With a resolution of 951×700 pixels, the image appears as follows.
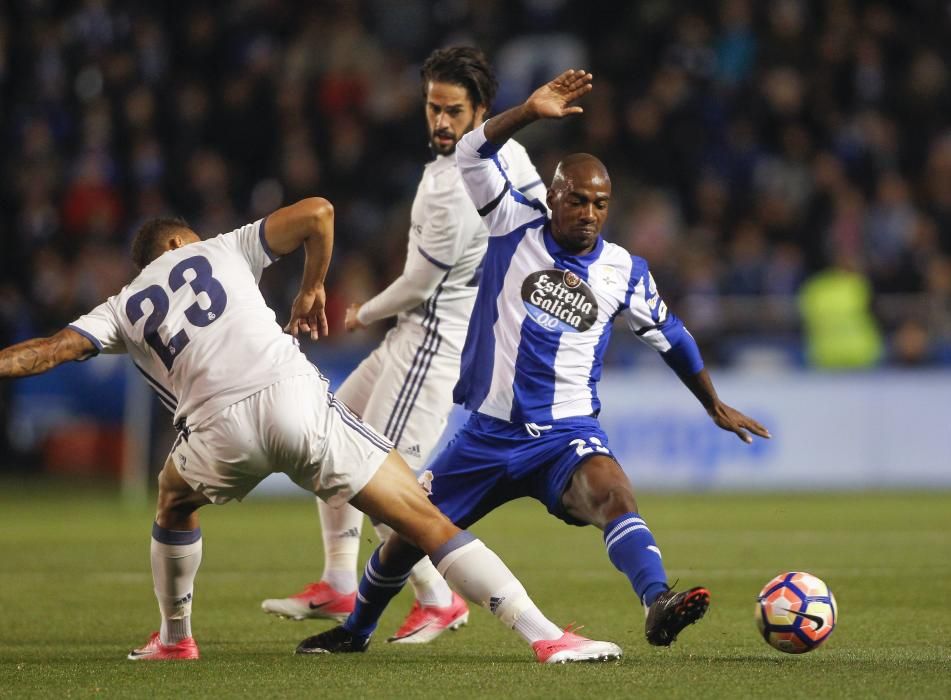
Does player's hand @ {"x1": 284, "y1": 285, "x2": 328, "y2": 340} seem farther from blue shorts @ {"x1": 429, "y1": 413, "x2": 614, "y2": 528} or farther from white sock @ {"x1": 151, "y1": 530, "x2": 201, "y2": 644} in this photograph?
white sock @ {"x1": 151, "y1": 530, "x2": 201, "y2": 644}

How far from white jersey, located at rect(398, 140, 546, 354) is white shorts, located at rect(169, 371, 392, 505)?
5.06 ft

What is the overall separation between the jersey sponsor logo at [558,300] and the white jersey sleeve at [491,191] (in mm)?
263

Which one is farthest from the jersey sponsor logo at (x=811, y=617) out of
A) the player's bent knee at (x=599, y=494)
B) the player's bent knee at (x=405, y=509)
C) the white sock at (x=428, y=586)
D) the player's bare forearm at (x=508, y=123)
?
the player's bare forearm at (x=508, y=123)

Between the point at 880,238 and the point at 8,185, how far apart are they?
997 centimetres

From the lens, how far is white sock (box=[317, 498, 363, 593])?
7.26m

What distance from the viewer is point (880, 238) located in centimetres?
1628

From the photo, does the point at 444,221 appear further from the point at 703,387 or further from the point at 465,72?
the point at 703,387

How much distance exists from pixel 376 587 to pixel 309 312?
114cm

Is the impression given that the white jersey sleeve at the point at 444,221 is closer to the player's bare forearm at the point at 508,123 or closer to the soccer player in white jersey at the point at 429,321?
the soccer player in white jersey at the point at 429,321

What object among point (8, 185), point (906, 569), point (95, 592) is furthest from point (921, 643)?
point (8, 185)

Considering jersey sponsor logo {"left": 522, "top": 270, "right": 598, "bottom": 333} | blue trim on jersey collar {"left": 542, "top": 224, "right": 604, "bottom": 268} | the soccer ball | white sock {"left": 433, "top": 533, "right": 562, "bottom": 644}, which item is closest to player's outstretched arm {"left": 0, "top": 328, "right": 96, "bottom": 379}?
white sock {"left": 433, "top": 533, "right": 562, "bottom": 644}

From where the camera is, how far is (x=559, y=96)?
5840 millimetres

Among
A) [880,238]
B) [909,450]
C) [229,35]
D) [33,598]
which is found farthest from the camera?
[229,35]

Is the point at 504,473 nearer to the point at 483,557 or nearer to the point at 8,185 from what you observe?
the point at 483,557
